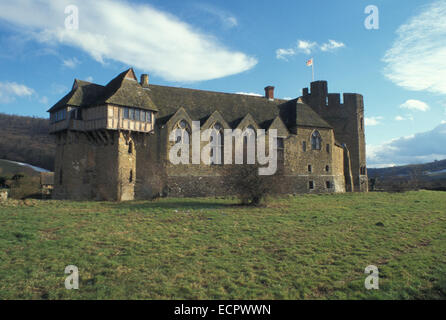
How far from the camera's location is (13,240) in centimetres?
1205

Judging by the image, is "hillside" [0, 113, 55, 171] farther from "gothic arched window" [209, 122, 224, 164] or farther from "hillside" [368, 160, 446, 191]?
"hillside" [368, 160, 446, 191]

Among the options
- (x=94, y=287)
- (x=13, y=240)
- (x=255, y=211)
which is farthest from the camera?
(x=255, y=211)

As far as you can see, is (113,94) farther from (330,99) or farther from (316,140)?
(330,99)

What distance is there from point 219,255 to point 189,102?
1001 inches

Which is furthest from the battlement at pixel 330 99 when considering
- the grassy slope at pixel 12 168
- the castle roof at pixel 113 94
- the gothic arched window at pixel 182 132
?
the grassy slope at pixel 12 168

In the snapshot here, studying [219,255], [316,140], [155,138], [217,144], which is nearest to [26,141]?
[155,138]

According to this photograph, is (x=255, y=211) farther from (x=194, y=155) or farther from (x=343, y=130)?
(x=343, y=130)

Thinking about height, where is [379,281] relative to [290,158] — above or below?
below

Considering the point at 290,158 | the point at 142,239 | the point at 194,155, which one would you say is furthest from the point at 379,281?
the point at 290,158

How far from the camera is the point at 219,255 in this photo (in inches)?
424

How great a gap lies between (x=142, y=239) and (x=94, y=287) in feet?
14.8

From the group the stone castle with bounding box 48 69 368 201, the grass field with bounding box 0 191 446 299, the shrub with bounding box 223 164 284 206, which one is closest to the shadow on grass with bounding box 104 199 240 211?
the shrub with bounding box 223 164 284 206

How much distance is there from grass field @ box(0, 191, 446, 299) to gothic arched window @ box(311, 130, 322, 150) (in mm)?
18270
